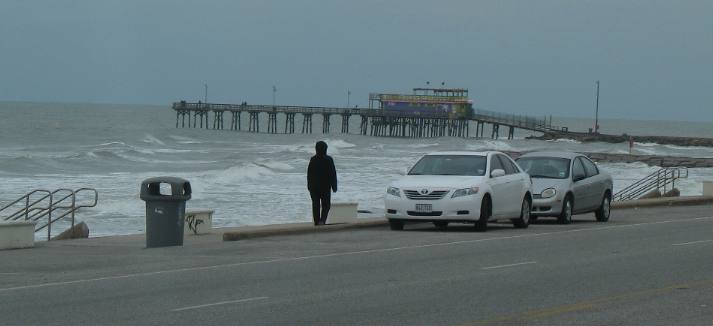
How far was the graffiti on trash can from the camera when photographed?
2116 cm

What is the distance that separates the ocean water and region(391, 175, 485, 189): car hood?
427 inches

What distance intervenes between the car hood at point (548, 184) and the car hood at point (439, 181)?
3.27 metres

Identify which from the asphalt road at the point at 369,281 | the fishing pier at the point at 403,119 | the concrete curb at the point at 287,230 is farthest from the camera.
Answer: the fishing pier at the point at 403,119

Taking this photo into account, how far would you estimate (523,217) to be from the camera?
2286cm

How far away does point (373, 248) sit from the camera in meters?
18.0

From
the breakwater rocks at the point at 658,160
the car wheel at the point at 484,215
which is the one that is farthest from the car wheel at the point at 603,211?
the breakwater rocks at the point at 658,160

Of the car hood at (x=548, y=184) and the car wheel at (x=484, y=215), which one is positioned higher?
the car hood at (x=548, y=184)

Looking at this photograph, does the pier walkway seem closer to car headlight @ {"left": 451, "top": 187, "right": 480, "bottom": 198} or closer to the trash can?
car headlight @ {"left": 451, "top": 187, "right": 480, "bottom": 198}

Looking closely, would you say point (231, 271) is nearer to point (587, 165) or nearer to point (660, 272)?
point (660, 272)

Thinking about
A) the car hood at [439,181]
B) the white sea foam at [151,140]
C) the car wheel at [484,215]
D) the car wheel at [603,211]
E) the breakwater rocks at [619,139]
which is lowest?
the white sea foam at [151,140]

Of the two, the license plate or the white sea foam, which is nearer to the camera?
the license plate

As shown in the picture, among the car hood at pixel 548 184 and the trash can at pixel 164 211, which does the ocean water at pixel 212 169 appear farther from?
the trash can at pixel 164 211

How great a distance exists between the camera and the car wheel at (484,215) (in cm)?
2120

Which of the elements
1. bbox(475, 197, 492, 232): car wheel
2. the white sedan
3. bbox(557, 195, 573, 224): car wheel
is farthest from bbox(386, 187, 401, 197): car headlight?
bbox(557, 195, 573, 224): car wheel
